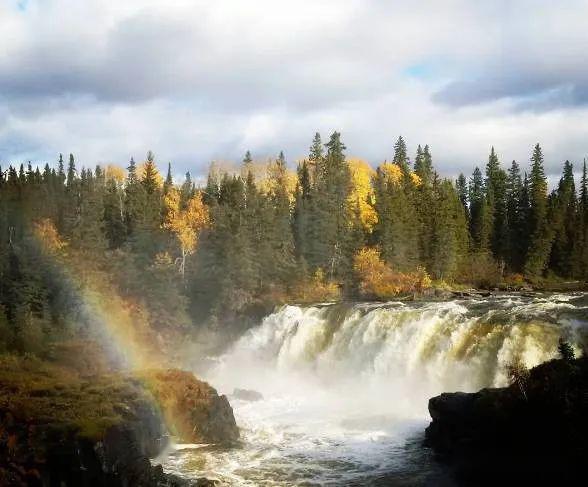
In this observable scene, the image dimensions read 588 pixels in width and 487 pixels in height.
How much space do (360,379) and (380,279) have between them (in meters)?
29.4

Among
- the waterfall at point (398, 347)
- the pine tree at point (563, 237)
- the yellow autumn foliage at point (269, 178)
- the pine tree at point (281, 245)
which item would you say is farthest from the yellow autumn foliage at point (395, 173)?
the waterfall at point (398, 347)

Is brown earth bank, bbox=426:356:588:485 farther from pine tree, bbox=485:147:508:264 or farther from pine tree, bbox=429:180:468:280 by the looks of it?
pine tree, bbox=485:147:508:264

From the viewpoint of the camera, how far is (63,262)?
185 feet

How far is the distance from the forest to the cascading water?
468 inches

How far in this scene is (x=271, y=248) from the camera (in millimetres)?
70000

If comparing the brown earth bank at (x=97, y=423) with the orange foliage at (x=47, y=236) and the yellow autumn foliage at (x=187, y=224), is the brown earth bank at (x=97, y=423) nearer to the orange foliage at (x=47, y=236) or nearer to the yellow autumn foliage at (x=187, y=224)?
→ the orange foliage at (x=47, y=236)

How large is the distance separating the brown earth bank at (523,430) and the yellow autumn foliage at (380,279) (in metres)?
42.3

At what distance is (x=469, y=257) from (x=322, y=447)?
6172 centimetres

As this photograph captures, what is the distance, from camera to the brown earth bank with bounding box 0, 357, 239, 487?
2123 cm

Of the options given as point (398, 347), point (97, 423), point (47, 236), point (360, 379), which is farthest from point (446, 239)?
point (97, 423)

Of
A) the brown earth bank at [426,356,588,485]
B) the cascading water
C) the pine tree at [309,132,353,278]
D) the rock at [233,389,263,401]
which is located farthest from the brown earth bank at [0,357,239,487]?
the pine tree at [309,132,353,278]

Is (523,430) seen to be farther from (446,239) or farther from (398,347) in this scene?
(446,239)

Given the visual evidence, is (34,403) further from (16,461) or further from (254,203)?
(254,203)

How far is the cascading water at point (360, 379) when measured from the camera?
26172 millimetres
